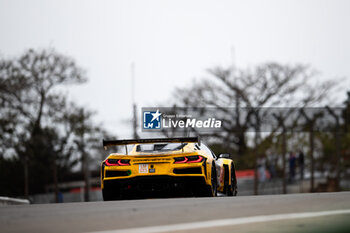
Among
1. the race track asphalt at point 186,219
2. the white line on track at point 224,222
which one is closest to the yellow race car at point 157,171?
the race track asphalt at point 186,219

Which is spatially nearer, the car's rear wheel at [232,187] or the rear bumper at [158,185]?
the rear bumper at [158,185]

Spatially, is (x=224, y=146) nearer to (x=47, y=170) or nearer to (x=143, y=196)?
(x=47, y=170)

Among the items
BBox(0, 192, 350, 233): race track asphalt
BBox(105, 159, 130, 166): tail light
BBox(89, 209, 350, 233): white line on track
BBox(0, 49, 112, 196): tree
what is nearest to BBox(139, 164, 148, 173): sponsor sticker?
BBox(105, 159, 130, 166): tail light

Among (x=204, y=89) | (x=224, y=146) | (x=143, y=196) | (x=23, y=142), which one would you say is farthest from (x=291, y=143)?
(x=204, y=89)

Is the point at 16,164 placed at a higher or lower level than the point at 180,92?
lower

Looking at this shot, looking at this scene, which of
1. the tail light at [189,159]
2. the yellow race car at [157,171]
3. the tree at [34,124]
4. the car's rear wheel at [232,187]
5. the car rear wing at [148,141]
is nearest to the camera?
the car rear wing at [148,141]

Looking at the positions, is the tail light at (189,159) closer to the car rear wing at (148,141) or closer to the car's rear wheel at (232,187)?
the car rear wing at (148,141)

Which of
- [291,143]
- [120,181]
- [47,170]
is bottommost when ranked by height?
[47,170]

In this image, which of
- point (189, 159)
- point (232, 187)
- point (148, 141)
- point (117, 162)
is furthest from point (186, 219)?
point (232, 187)

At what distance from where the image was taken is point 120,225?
17.7 ft

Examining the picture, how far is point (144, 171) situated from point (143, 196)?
731 millimetres

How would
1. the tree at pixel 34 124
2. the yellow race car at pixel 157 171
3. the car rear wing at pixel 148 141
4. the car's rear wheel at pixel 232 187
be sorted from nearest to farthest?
the car rear wing at pixel 148 141, the yellow race car at pixel 157 171, the car's rear wheel at pixel 232 187, the tree at pixel 34 124

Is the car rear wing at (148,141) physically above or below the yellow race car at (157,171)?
above

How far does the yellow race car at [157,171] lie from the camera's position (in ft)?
32.2
